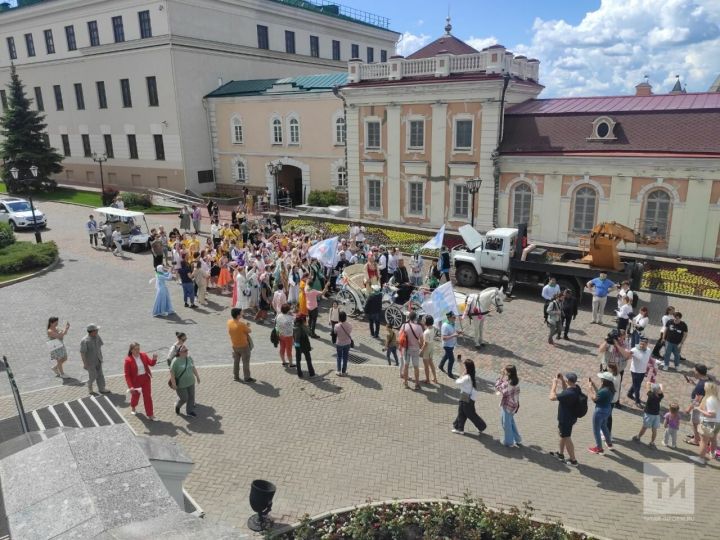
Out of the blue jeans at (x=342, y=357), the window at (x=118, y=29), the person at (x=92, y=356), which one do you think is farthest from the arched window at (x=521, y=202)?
the window at (x=118, y=29)

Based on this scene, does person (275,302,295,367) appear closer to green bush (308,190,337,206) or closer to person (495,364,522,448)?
person (495,364,522,448)

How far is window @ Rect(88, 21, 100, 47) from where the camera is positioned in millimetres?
42406

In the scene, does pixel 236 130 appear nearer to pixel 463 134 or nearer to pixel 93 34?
pixel 93 34

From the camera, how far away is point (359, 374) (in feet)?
43.0

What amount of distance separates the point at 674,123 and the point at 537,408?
16.9 m

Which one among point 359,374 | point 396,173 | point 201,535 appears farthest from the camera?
point 396,173

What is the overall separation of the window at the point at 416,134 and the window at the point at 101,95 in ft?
92.7

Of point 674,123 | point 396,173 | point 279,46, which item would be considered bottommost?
point 396,173

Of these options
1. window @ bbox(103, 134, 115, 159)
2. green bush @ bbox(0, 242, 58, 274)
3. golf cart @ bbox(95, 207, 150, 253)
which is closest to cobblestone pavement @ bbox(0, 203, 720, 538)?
green bush @ bbox(0, 242, 58, 274)

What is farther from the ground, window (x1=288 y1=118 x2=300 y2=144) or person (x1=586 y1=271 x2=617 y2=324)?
window (x1=288 y1=118 x2=300 y2=144)

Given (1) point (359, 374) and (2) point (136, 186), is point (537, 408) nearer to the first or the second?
(1) point (359, 374)

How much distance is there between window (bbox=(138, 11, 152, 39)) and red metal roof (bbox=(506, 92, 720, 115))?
27099 millimetres

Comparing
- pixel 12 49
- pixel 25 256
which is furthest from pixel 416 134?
pixel 12 49

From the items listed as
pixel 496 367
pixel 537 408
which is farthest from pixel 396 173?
pixel 537 408
